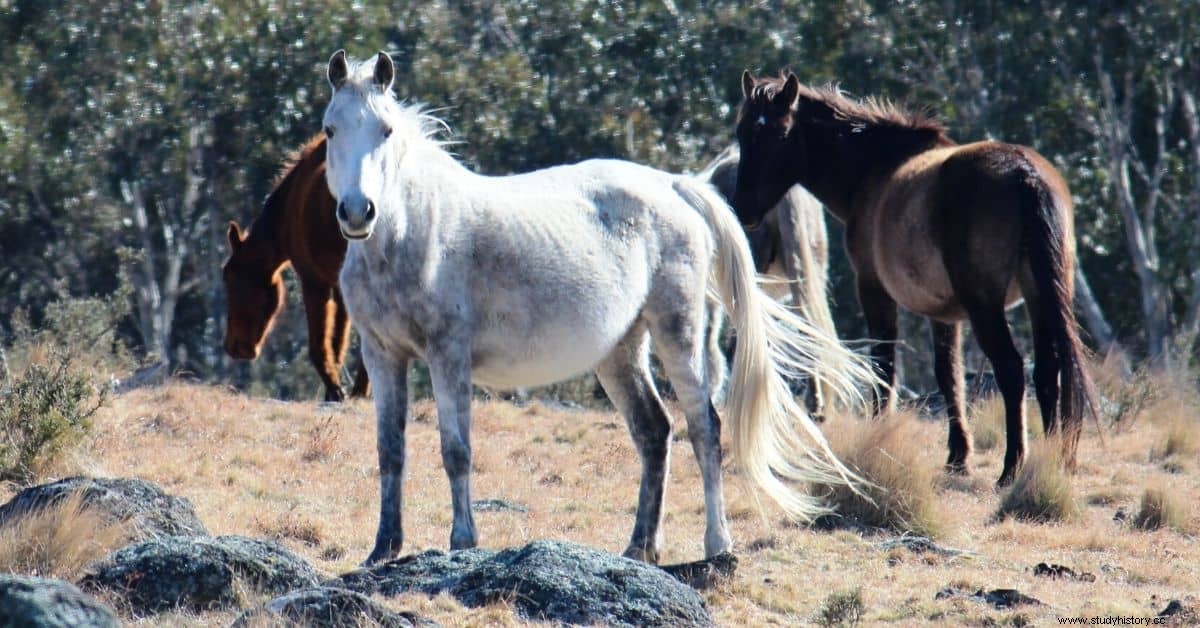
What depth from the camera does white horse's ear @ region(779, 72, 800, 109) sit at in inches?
464

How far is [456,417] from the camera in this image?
23.3ft

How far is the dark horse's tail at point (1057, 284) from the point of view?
32.1 feet

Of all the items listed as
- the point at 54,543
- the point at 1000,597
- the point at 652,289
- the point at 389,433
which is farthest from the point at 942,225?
the point at 54,543

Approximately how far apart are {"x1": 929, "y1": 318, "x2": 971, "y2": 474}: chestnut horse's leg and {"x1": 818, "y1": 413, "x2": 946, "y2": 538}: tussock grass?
1.11 meters

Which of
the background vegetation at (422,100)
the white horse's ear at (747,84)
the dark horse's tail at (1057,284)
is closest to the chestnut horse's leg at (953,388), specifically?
the dark horse's tail at (1057,284)

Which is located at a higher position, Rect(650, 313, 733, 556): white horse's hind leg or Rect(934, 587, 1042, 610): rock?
Rect(650, 313, 733, 556): white horse's hind leg

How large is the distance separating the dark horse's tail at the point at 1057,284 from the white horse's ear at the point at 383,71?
4527 millimetres

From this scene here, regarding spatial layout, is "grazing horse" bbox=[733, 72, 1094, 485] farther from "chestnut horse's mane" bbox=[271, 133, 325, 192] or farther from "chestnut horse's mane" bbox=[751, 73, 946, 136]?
"chestnut horse's mane" bbox=[271, 133, 325, 192]

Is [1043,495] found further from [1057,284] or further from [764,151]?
[764,151]

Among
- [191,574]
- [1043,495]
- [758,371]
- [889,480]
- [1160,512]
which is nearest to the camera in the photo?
[191,574]

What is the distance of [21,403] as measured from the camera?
31.4 feet

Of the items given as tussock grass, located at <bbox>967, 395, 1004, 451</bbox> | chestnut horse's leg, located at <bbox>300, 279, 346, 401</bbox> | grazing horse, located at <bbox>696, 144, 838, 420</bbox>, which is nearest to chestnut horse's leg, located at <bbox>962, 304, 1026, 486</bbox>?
tussock grass, located at <bbox>967, 395, 1004, 451</bbox>

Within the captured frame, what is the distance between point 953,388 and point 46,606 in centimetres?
728

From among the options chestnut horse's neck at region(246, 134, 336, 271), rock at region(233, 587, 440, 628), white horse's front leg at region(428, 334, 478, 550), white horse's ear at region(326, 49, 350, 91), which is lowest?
rock at region(233, 587, 440, 628)
